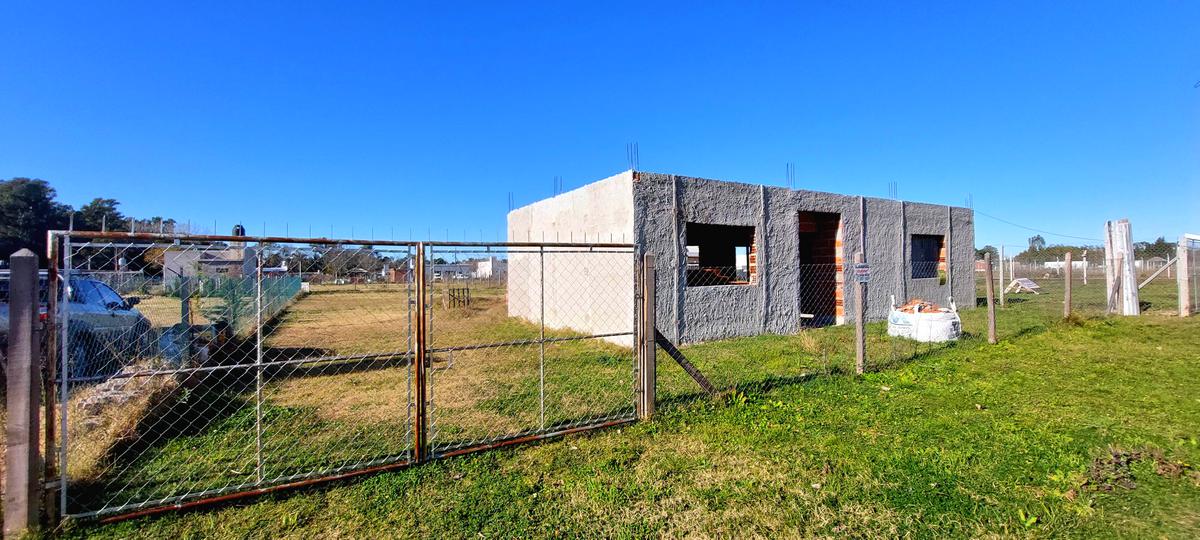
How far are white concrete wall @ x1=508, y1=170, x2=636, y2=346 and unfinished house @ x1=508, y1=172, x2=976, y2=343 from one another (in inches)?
1.5

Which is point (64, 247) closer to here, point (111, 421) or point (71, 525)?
point (71, 525)

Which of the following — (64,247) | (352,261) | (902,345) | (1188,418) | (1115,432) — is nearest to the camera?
(64,247)

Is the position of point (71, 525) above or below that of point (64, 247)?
below

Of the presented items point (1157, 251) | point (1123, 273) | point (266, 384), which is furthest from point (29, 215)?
point (1157, 251)

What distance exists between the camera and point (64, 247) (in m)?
2.77

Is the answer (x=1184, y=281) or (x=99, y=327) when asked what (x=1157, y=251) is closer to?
(x=1184, y=281)

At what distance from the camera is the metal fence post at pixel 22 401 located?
2707 millimetres

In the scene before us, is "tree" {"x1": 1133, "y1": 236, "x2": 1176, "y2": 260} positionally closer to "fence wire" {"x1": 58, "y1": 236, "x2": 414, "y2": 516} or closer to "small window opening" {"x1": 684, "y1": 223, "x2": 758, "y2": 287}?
"small window opening" {"x1": 684, "y1": 223, "x2": 758, "y2": 287}

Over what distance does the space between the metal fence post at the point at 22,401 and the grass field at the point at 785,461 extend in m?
0.26

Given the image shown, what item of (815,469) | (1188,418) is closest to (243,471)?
(815,469)

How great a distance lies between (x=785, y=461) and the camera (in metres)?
3.82

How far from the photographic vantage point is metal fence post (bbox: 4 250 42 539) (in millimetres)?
2707

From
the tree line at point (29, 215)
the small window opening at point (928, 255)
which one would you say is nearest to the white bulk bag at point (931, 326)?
the small window opening at point (928, 255)

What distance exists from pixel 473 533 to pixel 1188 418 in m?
6.36
